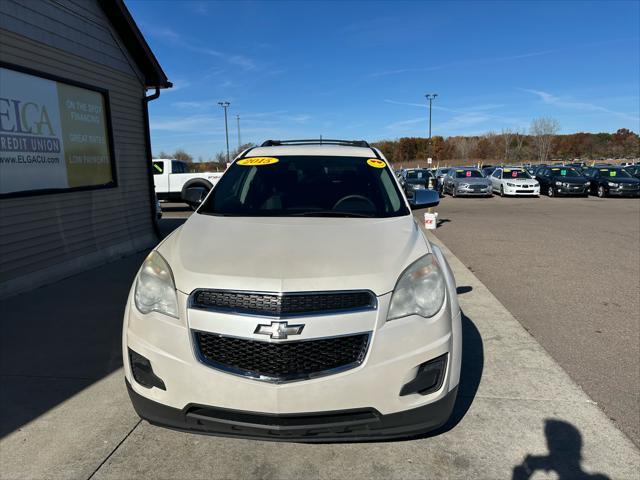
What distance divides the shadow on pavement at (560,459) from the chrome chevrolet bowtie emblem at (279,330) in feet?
4.85

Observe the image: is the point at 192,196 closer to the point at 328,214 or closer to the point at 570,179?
the point at 328,214

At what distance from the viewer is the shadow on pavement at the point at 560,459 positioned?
93.4 inches

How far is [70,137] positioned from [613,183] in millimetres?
24635

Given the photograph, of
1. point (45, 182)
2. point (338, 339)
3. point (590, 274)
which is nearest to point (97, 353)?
point (338, 339)

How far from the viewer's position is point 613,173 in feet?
77.5

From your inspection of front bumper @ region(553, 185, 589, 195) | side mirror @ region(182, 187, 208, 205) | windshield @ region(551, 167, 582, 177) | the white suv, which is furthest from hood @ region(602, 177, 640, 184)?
the white suv

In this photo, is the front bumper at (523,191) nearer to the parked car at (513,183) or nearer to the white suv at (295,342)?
the parked car at (513,183)

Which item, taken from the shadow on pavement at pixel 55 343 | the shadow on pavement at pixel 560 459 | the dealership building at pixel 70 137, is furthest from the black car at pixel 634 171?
the shadow on pavement at pixel 55 343

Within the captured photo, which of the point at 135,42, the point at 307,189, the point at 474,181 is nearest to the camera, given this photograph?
the point at 307,189

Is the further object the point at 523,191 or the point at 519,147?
the point at 519,147

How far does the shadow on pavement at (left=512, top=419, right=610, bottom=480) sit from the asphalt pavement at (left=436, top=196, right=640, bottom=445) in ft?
1.29

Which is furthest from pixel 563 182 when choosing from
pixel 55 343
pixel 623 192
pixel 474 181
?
pixel 55 343

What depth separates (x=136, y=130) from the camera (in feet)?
29.3

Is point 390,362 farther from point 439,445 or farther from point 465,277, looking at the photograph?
point 465,277
